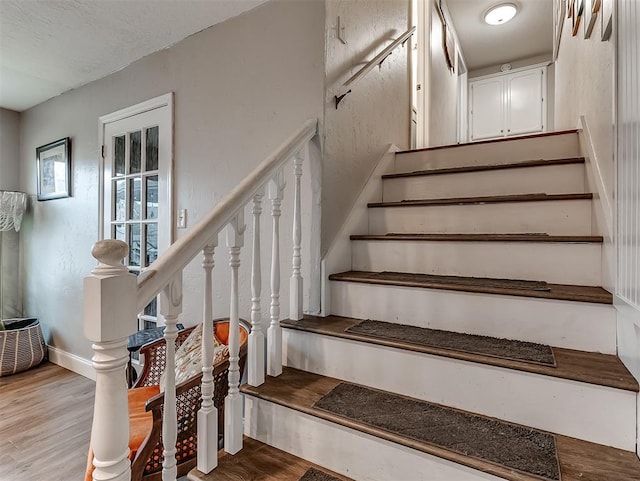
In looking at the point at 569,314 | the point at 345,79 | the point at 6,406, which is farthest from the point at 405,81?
the point at 6,406

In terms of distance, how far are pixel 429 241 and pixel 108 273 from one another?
51.8 inches

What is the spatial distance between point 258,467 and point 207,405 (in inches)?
10.0

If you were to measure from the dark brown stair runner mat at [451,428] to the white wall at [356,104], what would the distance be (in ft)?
2.24

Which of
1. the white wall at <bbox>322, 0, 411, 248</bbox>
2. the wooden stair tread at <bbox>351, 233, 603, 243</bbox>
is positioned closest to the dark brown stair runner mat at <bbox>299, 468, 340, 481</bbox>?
the white wall at <bbox>322, 0, 411, 248</bbox>

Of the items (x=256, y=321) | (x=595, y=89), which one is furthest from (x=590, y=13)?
(x=256, y=321)

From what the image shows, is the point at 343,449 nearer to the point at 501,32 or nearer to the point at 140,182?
the point at 140,182

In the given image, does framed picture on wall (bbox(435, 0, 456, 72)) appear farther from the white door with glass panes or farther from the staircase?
the white door with glass panes

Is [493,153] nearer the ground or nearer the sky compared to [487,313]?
nearer the sky

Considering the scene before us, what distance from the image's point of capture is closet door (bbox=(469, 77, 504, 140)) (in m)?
5.02

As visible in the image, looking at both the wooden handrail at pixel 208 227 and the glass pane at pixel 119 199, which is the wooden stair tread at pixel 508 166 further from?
the glass pane at pixel 119 199

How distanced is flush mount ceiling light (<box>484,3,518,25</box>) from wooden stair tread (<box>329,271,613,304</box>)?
4.14m

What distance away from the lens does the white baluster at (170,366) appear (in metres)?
0.91

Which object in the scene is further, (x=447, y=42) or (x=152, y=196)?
(x=447, y=42)

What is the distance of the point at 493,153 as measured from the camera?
2039 mm
